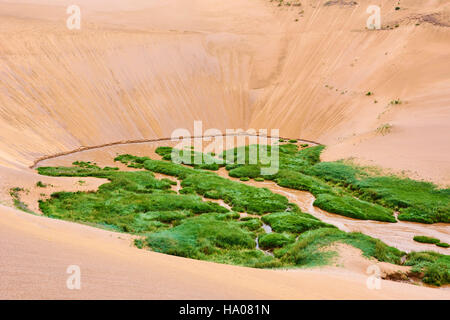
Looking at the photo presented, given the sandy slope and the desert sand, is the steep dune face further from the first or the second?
the sandy slope

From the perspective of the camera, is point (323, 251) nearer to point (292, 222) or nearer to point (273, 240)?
point (273, 240)

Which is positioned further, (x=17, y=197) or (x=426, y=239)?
(x=426, y=239)

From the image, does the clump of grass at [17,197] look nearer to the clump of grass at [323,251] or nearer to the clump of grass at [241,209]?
the clump of grass at [241,209]

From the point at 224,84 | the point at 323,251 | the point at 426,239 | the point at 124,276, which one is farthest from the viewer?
the point at 224,84

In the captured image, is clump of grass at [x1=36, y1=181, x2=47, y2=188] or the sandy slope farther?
clump of grass at [x1=36, y1=181, x2=47, y2=188]

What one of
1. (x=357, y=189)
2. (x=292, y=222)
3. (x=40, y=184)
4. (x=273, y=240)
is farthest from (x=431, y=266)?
(x=40, y=184)

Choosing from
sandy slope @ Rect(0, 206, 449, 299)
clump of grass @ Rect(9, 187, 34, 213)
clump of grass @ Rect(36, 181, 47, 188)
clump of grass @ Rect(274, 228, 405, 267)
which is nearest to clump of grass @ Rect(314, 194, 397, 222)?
clump of grass @ Rect(274, 228, 405, 267)
